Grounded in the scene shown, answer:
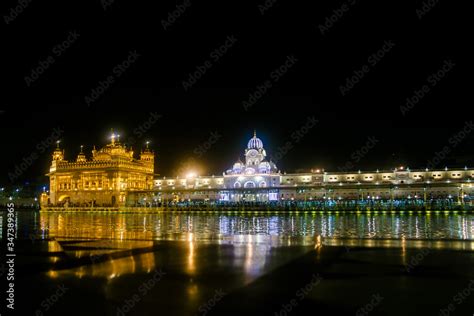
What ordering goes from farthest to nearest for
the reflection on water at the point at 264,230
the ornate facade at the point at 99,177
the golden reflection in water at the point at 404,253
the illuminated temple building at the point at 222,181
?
the ornate facade at the point at 99,177 < the illuminated temple building at the point at 222,181 < the reflection on water at the point at 264,230 < the golden reflection in water at the point at 404,253

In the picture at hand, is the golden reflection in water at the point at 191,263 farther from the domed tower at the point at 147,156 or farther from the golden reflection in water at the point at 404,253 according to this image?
the domed tower at the point at 147,156

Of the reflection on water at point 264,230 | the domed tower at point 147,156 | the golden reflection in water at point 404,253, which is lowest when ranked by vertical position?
the reflection on water at point 264,230

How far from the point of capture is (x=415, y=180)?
98.4 meters

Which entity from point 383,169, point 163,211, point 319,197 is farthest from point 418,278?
point 383,169

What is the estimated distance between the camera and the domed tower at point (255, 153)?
112688 mm

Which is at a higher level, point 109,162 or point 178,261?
point 109,162

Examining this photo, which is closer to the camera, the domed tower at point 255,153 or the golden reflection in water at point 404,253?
the golden reflection in water at point 404,253

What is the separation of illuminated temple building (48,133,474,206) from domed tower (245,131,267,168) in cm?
23

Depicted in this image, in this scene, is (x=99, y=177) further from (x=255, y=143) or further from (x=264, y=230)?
(x=264, y=230)

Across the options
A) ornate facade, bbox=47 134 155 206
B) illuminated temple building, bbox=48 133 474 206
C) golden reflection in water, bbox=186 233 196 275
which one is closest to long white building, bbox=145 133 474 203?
illuminated temple building, bbox=48 133 474 206

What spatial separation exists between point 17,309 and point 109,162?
303 ft

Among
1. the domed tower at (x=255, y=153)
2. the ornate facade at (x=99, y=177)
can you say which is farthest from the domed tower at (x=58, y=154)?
the domed tower at (x=255, y=153)

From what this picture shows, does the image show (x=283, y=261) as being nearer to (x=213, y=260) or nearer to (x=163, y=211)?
(x=213, y=260)

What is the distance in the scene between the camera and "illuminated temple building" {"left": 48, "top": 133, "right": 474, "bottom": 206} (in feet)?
310
